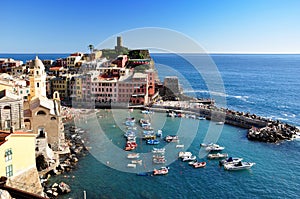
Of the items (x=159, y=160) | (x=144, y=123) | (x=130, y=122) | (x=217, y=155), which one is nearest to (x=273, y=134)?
(x=217, y=155)

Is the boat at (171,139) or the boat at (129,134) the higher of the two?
the boat at (129,134)

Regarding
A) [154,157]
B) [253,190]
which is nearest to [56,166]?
[154,157]

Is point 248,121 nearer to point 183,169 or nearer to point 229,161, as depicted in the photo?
point 229,161

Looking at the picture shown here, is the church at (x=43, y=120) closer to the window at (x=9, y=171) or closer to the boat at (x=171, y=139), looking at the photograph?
the window at (x=9, y=171)

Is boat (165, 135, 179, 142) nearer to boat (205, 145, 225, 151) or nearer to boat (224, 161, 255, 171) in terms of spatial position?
boat (205, 145, 225, 151)

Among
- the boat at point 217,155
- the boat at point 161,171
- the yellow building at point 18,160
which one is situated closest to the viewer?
the yellow building at point 18,160

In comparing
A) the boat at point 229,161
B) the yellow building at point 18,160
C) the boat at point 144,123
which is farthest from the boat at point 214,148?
the yellow building at point 18,160

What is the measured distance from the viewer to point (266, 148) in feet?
105

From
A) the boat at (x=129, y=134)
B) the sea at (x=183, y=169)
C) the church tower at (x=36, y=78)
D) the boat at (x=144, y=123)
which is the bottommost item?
the sea at (x=183, y=169)

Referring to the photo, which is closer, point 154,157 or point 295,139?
point 154,157

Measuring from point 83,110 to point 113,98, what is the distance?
695cm

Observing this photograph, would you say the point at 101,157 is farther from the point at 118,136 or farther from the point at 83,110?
the point at 83,110

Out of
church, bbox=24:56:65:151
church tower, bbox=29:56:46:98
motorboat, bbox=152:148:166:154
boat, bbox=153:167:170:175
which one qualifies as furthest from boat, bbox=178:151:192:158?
church tower, bbox=29:56:46:98

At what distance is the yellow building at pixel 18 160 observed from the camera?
15468 mm
